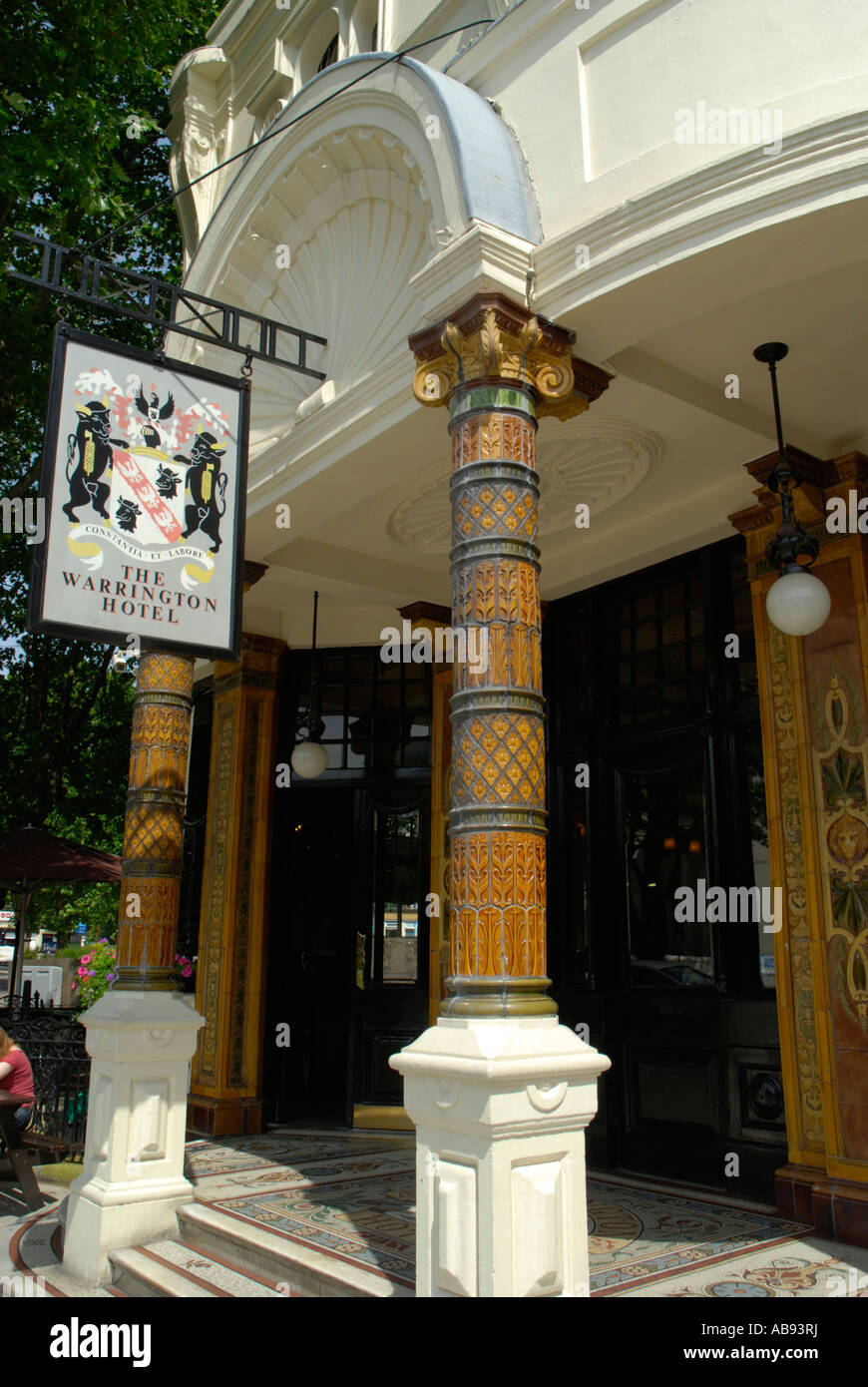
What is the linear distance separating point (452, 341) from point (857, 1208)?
4.71m

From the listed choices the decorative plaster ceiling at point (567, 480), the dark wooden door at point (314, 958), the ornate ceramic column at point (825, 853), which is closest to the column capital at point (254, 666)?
the dark wooden door at point (314, 958)

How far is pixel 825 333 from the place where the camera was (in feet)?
17.2

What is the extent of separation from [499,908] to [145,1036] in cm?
321

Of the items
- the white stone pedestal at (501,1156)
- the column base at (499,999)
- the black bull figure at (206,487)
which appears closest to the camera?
the white stone pedestal at (501,1156)

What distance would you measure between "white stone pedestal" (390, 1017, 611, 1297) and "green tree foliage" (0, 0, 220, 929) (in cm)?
786

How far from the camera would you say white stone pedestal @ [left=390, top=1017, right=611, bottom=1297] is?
12.0 feet

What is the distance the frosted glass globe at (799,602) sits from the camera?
522 cm

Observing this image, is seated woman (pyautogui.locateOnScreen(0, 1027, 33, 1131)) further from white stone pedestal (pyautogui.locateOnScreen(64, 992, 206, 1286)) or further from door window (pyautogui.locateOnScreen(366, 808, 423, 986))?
door window (pyautogui.locateOnScreen(366, 808, 423, 986))

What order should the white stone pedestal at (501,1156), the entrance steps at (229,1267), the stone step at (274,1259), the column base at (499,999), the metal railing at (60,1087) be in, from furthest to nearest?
the metal railing at (60,1087)
the entrance steps at (229,1267)
the stone step at (274,1259)
the column base at (499,999)
the white stone pedestal at (501,1156)

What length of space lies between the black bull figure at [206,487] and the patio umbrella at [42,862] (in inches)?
228

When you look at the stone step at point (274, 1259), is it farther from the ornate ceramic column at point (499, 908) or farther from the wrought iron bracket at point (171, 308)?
the wrought iron bracket at point (171, 308)

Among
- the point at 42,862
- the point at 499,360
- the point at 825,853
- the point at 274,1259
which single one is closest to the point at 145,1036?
the point at 274,1259

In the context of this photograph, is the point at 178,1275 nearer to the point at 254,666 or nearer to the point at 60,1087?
the point at 60,1087

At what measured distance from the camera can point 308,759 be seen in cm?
901
